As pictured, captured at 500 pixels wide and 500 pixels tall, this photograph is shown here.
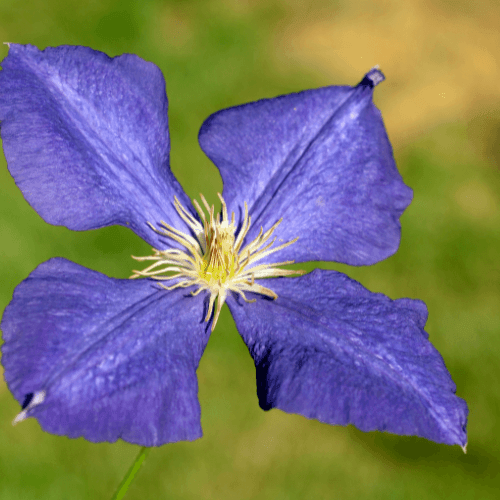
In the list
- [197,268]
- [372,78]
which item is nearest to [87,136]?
[197,268]

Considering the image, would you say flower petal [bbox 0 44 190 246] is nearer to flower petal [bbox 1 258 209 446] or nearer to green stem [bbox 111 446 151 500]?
flower petal [bbox 1 258 209 446]

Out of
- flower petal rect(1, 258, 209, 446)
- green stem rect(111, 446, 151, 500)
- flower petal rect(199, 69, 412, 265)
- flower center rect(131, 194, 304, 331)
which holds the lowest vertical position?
green stem rect(111, 446, 151, 500)

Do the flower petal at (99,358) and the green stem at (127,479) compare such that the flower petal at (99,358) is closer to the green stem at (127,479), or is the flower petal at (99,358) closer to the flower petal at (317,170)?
the green stem at (127,479)

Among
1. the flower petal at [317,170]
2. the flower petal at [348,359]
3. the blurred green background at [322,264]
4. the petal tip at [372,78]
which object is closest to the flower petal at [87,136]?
the flower petal at [317,170]

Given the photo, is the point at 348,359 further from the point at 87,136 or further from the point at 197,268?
the point at 87,136

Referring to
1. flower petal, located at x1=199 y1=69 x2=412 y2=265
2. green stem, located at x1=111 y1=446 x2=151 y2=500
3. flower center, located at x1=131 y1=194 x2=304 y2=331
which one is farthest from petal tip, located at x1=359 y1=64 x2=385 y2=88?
green stem, located at x1=111 y1=446 x2=151 y2=500

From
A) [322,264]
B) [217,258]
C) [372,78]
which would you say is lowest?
[322,264]
